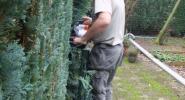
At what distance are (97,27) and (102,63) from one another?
18.1 inches

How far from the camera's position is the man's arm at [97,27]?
14.3 ft

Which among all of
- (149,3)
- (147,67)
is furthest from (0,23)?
(149,3)

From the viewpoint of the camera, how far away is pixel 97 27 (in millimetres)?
4391

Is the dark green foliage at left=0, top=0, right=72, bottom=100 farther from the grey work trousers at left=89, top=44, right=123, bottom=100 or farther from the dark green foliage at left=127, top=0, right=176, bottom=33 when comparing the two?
the dark green foliage at left=127, top=0, right=176, bottom=33

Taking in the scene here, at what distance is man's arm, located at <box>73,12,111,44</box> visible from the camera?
171 inches

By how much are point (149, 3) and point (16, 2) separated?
14148 millimetres

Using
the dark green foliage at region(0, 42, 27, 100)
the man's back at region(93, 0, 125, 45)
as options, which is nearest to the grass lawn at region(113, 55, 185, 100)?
the man's back at region(93, 0, 125, 45)

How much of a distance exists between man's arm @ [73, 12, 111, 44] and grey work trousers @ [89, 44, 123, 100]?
25cm

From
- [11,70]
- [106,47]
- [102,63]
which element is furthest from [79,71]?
[11,70]

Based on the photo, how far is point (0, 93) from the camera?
6.09ft

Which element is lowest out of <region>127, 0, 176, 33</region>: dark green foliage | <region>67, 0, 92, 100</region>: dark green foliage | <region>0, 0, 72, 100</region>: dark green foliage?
<region>127, 0, 176, 33</region>: dark green foliage

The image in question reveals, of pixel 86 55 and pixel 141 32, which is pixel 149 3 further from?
pixel 86 55

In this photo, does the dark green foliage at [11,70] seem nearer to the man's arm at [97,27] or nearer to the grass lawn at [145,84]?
the man's arm at [97,27]

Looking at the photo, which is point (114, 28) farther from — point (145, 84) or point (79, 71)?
point (145, 84)
